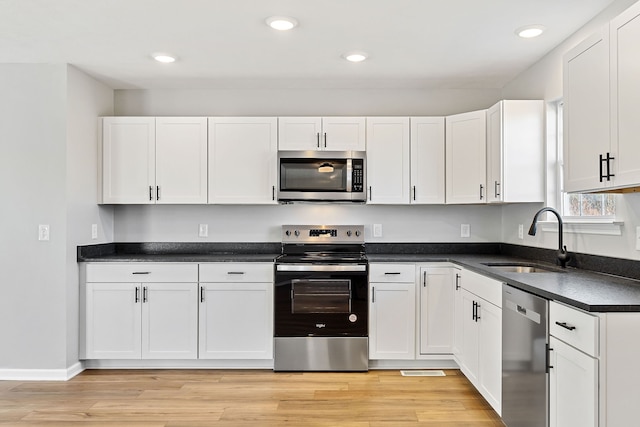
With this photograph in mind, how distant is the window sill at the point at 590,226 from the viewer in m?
2.55

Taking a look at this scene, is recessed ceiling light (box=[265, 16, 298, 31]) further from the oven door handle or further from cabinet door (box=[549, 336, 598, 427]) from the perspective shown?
cabinet door (box=[549, 336, 598, 427])

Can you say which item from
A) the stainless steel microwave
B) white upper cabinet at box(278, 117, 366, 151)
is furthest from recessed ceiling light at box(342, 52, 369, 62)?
the stainless steel microwave

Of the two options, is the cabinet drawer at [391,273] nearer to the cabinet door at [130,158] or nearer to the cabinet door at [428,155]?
the cabinet door at [428,155]

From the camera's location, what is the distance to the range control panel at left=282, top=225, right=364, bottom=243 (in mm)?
4152

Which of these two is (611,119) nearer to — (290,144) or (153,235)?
(290,144)

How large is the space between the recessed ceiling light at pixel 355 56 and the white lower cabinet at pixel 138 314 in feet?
6.75

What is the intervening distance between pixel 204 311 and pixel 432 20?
270cm

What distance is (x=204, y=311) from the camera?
3.69m

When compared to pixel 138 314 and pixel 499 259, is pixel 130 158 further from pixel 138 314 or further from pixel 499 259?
pixel 499 259

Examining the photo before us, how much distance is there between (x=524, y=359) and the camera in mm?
2285

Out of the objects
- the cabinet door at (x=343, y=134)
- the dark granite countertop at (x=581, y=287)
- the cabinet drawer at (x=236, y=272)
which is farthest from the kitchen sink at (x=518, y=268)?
the cabinet drawer at (x=236, y=272)

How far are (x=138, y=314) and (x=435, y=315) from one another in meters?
2.39

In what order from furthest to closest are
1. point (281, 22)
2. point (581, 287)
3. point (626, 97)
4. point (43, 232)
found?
point (43, 232), point (281, 22), point (581, 287), point (626, 97)

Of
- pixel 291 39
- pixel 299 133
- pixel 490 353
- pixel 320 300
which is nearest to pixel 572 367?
pixel 490 353
